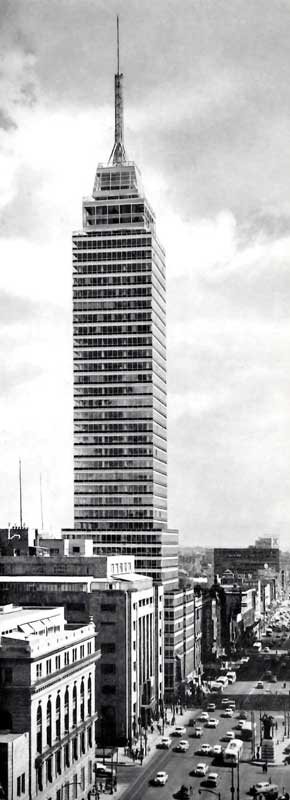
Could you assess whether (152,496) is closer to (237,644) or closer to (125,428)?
(125,428)

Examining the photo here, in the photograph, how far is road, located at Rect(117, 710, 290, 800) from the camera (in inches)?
2826

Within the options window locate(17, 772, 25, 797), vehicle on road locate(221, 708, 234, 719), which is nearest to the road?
window locate(17, 772, 25, 797)

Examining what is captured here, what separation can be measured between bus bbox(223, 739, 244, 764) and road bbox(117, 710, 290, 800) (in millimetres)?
624

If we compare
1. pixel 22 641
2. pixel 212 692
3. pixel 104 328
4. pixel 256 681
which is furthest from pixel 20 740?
pixel 104 328

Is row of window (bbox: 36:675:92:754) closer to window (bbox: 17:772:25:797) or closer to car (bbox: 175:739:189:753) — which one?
window (bbox: 17:772:25:797)

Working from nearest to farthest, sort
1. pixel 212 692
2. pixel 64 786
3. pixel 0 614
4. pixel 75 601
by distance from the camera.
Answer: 1. pixel 64 786
2. pixel 0 614
3. pixel 75 601
4. pixel 212 692

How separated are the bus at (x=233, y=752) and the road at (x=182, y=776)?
62cm

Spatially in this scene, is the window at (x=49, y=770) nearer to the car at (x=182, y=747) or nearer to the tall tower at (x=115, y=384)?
the car at (x=182, y=747)

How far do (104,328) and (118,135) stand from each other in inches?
941

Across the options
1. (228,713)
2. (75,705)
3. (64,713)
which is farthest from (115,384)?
(64,713)

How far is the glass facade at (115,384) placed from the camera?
132000 mm

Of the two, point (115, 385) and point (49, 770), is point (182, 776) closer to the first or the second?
point (49, 770)

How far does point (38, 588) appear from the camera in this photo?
3735 inches

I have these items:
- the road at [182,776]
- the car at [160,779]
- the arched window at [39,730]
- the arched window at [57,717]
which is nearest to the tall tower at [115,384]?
the road at [182,776]
